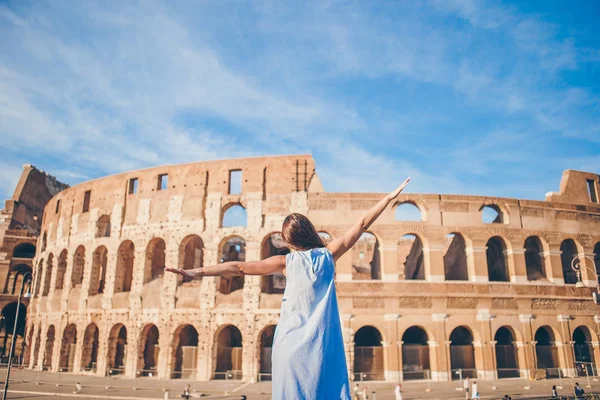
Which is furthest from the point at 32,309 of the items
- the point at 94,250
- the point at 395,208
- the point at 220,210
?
the point at 395,208

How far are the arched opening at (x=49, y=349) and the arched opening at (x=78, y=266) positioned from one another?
3170mm

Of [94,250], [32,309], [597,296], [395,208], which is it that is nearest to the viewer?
[597,296]

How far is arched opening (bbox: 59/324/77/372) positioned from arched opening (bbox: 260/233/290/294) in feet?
38.6

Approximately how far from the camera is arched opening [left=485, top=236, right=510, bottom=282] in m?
22.2

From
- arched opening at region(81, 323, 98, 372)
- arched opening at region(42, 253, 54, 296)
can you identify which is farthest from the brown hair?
arched opening at region(42, 253, 54, 296)

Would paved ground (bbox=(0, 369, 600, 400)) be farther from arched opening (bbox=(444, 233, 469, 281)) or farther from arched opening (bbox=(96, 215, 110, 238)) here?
arched opening (bbox=(96, 215, 110, 238))

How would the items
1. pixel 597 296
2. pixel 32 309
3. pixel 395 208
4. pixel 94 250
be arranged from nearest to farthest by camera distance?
pixel 597 296, pixel 395 208, pixel 94 250, pixel 32 309

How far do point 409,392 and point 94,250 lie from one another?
18563mm

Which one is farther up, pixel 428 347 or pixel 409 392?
pixel 428 347

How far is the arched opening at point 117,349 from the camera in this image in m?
22.6

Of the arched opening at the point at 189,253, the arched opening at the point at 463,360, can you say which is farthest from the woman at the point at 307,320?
the arched opening at the point at 189,253

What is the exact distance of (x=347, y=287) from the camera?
20.1m

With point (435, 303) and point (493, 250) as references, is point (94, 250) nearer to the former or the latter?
point (435, 303)

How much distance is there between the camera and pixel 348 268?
20.5 metres
